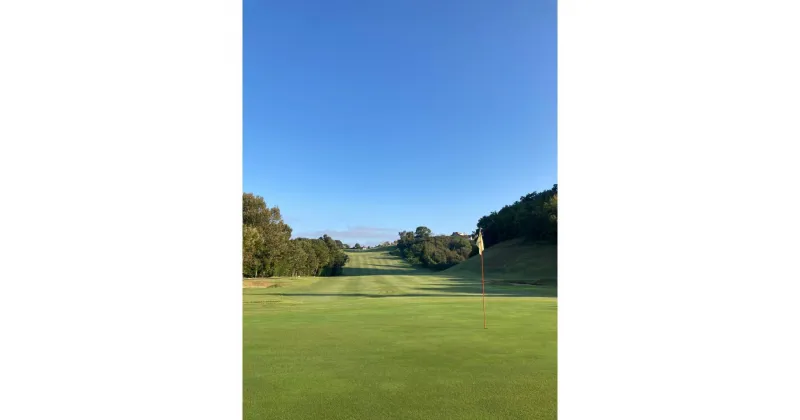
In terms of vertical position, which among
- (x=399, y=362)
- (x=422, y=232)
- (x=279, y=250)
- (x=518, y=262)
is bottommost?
(x=518, y=262)

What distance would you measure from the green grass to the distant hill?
537cm

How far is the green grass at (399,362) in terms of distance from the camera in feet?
→ 6.13

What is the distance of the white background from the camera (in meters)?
1.30

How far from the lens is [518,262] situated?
1158cm

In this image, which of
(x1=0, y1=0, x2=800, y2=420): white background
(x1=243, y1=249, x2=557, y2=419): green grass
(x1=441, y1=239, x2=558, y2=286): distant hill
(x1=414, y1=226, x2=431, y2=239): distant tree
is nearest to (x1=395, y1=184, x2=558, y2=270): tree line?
(x1=441, y1=239, x2=558, y2=286): distant hill

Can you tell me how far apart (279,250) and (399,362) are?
8.42 meters
